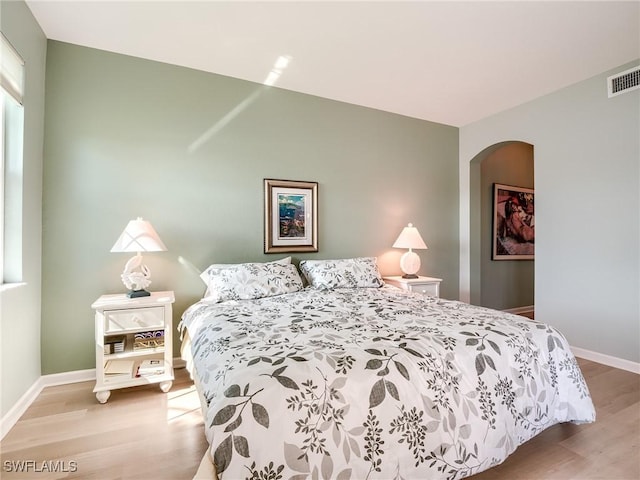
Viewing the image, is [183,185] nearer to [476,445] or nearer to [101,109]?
[101,109]

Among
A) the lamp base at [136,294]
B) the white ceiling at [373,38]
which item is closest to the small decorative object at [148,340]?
the lamp base at [136,294]

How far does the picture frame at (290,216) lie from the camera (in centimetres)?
314

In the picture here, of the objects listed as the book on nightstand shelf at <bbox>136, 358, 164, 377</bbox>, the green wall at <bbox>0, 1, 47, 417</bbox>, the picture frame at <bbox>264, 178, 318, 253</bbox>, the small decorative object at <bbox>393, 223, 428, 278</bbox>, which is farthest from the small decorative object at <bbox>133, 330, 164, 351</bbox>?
the small decorative object at <bbox>393, 223, 428, 278</bbox>

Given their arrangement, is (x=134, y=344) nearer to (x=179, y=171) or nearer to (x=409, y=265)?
(x=179, y=171)

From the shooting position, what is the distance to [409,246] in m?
3.50

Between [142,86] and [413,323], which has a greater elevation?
[142,86]

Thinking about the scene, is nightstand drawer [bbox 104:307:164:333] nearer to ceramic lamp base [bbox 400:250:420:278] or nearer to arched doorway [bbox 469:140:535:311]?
→ ceramic lamp base [bbox 400:250:420:278]

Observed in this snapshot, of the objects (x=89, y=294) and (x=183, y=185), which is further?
(x=183, y=185)

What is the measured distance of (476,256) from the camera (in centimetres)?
421

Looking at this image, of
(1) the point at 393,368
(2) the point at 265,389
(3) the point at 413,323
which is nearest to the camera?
(2) the point at 265,389

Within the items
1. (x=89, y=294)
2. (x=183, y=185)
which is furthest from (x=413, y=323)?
(x=89, y=294)

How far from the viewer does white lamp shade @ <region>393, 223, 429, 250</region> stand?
351 cm

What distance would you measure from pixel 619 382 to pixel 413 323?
2.07 meters

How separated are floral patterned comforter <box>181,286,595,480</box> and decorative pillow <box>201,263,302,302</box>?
534 mm
